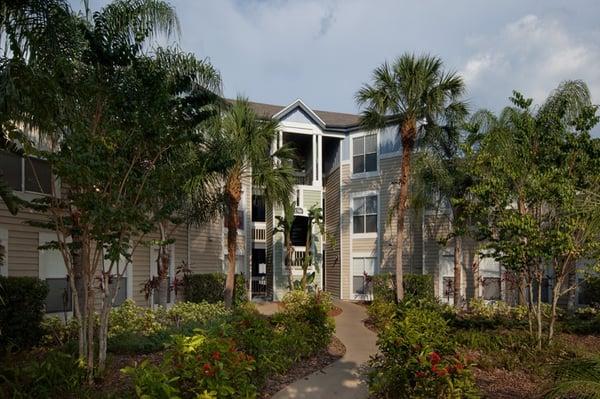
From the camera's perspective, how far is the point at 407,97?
A: 51.7 feet

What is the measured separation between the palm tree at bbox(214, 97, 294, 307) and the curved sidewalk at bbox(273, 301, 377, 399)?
14.2 ft

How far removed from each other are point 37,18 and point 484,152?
29.3ft

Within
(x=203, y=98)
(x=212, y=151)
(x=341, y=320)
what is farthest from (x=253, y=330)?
(x=341, y=320)

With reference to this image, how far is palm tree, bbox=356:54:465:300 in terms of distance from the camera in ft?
51.2

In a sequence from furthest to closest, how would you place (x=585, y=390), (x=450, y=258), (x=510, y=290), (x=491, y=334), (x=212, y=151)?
(x=450, y=258)
(x=510, y=290)
(x=212, y=151)
(x=491, y=334)
(x=585, y=390)

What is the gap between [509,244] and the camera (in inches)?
422

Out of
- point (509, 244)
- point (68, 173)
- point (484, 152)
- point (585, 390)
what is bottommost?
point (585, 390)

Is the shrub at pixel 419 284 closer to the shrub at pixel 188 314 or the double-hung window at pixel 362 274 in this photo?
the double-hung window at pixel 362 274

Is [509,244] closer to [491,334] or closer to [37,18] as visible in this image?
[491,334]

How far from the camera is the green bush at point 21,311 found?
921 cm

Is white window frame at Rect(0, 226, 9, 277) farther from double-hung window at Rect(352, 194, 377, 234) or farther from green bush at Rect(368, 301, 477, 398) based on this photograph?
double-hung window at Rect(352, 194, 377, 234)

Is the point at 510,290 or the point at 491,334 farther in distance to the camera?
the point at 510,290

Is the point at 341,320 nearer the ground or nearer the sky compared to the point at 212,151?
nearer the ground

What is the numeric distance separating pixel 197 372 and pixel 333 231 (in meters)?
20.4
